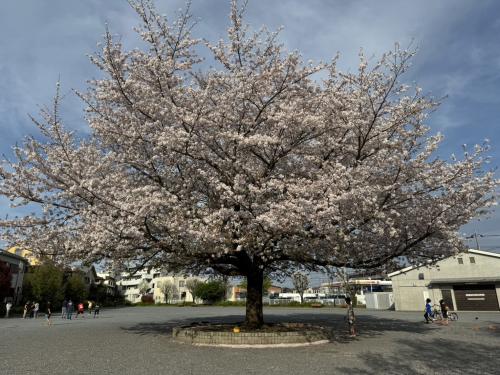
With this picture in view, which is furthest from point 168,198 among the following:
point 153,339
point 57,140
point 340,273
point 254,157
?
point 340,273

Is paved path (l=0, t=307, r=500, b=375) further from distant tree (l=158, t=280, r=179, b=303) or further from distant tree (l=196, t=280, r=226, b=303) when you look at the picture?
distant tree (l=158, t=280, r=179, b=303)

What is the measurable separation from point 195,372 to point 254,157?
324 inches

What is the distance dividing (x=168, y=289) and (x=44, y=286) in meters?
49.9

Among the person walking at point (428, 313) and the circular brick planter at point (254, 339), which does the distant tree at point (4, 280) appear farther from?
the person walking at point (428, 313)

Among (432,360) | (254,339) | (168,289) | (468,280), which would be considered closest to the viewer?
(432,360)

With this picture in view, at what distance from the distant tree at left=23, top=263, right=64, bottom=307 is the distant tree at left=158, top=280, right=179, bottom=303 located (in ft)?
153

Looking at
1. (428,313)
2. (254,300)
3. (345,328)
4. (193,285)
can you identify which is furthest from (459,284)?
(193,285)

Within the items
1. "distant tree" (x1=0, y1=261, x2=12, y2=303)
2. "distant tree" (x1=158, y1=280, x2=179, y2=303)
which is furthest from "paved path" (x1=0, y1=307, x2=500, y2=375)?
"distant tree" (x1=158, y1=280, x2=179, y2=303)

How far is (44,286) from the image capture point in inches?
1722

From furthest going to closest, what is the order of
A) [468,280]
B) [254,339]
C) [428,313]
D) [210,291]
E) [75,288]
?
[210,291]
[75,288]
[468,280]
[428,313]
[254,339]

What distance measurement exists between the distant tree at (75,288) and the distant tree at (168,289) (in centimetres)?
3862

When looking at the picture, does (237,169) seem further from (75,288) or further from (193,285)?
(193,285)

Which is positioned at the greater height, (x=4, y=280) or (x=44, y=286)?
(x=4, y=280)

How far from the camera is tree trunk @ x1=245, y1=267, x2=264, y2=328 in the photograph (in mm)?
16047
